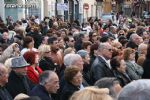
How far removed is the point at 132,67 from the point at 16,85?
2920 millimetres

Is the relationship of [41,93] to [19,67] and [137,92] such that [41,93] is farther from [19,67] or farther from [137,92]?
[137,92]

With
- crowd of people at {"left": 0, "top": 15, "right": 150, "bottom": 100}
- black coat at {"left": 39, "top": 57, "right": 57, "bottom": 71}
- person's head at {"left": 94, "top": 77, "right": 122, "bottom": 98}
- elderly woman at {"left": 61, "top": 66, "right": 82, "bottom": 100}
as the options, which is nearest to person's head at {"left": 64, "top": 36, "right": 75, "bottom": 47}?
crowd of people at {"left": 0, "top": 15, "right": 150, "bottom": 100}

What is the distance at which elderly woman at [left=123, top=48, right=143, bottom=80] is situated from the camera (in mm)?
8812

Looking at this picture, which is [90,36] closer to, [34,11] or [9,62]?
[9,62]

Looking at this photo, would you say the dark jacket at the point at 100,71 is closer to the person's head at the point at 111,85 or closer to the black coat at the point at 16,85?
the black coat at the point at 16,85

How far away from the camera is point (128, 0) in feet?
223

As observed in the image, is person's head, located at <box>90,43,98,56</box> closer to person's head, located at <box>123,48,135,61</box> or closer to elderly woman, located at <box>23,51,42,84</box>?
person's head, located at <box>123,48,135,61</box>

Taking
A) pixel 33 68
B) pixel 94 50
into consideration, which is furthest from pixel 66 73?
pixel 94 50

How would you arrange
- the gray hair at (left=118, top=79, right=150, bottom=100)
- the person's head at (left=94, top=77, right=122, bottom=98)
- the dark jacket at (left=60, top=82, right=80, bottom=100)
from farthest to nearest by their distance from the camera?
the dark jacket at (left=60, top=82, right=80, bottom=100) < the person's head at (left=94, top=77, right=122, bottom=98) < the gray hair at (left=118, top=79, right=150, bottom=100)

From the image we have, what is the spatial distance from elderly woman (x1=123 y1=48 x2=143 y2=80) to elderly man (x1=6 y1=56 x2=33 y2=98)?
2.47m

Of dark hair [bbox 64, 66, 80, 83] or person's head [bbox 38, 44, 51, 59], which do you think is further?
person's head [bbox 38, 44, 51, 59]

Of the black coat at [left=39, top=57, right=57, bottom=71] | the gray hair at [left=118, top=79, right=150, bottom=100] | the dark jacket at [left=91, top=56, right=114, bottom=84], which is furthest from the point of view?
the black coat at [left=39, top=57, right=57, bottom=71]

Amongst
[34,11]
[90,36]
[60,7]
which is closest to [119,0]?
[34,11]

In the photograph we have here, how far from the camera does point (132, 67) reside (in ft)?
29.4
